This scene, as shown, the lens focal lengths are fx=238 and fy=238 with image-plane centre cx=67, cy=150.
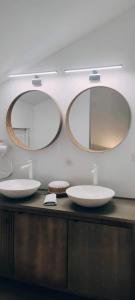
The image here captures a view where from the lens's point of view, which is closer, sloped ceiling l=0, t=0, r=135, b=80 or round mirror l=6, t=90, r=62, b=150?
sloped ceiling l=0, t=0, r=135, b=80

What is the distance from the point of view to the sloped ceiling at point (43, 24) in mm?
1745

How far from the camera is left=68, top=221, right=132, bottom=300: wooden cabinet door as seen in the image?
178 cm

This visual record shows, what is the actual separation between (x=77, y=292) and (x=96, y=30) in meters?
2.34

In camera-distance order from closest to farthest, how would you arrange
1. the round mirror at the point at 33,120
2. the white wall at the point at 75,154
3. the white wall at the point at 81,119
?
the white wall at the point at 75,154, the white wall at the point at 81,119, the round mirror at the point at 33,120

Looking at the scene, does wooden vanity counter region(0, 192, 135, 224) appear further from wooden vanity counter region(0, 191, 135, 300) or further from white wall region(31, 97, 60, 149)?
white wall region(31, 97, 60, 149)

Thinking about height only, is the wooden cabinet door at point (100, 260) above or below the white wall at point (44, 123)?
below

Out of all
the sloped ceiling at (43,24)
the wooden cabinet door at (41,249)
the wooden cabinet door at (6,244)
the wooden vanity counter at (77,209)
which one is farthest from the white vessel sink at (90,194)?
the sloped ceiling at (43,24)

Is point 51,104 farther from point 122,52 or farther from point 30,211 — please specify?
point 30,211

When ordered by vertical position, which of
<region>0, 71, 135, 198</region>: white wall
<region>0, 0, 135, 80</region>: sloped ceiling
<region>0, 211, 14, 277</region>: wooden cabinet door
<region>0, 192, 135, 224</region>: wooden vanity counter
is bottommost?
<region>0, 211, 14, 277</region>: wooden cabinet door

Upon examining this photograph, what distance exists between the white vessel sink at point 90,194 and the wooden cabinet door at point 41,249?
22 cm

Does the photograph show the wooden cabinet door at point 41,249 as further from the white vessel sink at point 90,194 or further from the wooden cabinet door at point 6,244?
the white vessel sink at point 90,194

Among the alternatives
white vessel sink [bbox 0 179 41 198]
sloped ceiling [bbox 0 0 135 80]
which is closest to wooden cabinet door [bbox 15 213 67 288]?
white vessel sink [bbox 0 179 41 198]

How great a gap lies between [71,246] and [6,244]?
0.62m

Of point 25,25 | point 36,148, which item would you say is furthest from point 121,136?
point 25,25
